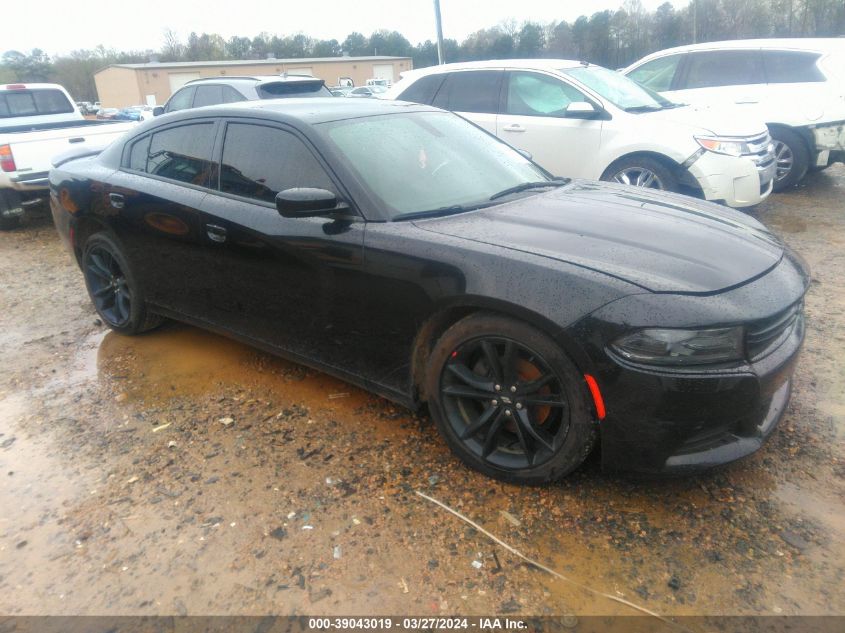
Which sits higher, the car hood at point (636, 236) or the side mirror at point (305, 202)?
the side mirror at point (305, 202)

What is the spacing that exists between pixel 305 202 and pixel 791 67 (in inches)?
311

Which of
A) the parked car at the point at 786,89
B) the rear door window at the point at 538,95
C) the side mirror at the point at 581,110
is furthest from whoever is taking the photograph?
the parked car at the point at 786,89

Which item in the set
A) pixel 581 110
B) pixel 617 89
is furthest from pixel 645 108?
pixel 581 110

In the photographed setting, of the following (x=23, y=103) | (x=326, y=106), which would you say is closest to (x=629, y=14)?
(x=23, y=103)

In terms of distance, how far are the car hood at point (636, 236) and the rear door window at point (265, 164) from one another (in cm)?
71

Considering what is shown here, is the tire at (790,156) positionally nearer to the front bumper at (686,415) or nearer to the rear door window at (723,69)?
the rear door window at (723,69)

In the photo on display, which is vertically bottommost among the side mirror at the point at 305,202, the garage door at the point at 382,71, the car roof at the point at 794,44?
the garage door at the point at 382,71

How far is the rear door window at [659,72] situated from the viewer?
348 inches

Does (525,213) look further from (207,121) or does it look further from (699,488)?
(207,121)

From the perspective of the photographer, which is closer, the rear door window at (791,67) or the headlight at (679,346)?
the headlight at (679,346)

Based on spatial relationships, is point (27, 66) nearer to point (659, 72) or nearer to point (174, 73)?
point (174, 73)

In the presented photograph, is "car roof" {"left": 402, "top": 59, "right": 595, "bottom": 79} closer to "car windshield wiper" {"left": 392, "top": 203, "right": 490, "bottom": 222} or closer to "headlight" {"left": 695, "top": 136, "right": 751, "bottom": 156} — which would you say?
"headlight" {"left": 695, "top": 136, "right": 751, "bottom": 156}

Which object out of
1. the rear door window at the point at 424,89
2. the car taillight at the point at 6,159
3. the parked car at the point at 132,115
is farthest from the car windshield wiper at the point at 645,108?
the parked car at the point at 132,115

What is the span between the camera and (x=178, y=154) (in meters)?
3.82
